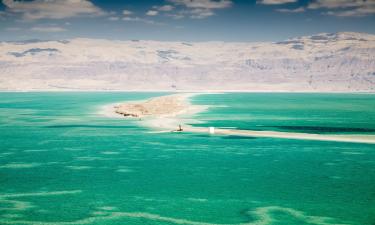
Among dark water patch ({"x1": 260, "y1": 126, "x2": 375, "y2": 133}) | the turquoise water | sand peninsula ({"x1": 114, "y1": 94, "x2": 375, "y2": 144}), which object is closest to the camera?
the turquoise water

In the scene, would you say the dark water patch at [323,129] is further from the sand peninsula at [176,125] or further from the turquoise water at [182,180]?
the turquoise water at [182,180]

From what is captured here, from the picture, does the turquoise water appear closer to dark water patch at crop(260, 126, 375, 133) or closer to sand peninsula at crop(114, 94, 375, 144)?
sand peninsula at crop(114, 94, 375, 144)

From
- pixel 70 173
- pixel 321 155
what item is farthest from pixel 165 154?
pixel 321 155

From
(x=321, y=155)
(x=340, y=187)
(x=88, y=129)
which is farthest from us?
(x=88, y=129)

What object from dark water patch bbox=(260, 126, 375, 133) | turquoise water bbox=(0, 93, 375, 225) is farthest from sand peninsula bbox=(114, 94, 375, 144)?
dark water patch bbox=(260, 126, 375, 133)

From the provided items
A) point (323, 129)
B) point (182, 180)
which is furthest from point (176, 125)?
point (182, 180)

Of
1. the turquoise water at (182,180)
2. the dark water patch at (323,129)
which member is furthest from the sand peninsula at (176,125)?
the dark water patch at (323,129)

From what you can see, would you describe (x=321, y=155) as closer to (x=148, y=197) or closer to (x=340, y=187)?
(x=340, y=187)

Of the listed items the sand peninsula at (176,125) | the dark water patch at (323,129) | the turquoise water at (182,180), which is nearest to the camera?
the turquoise water at (182,180)
